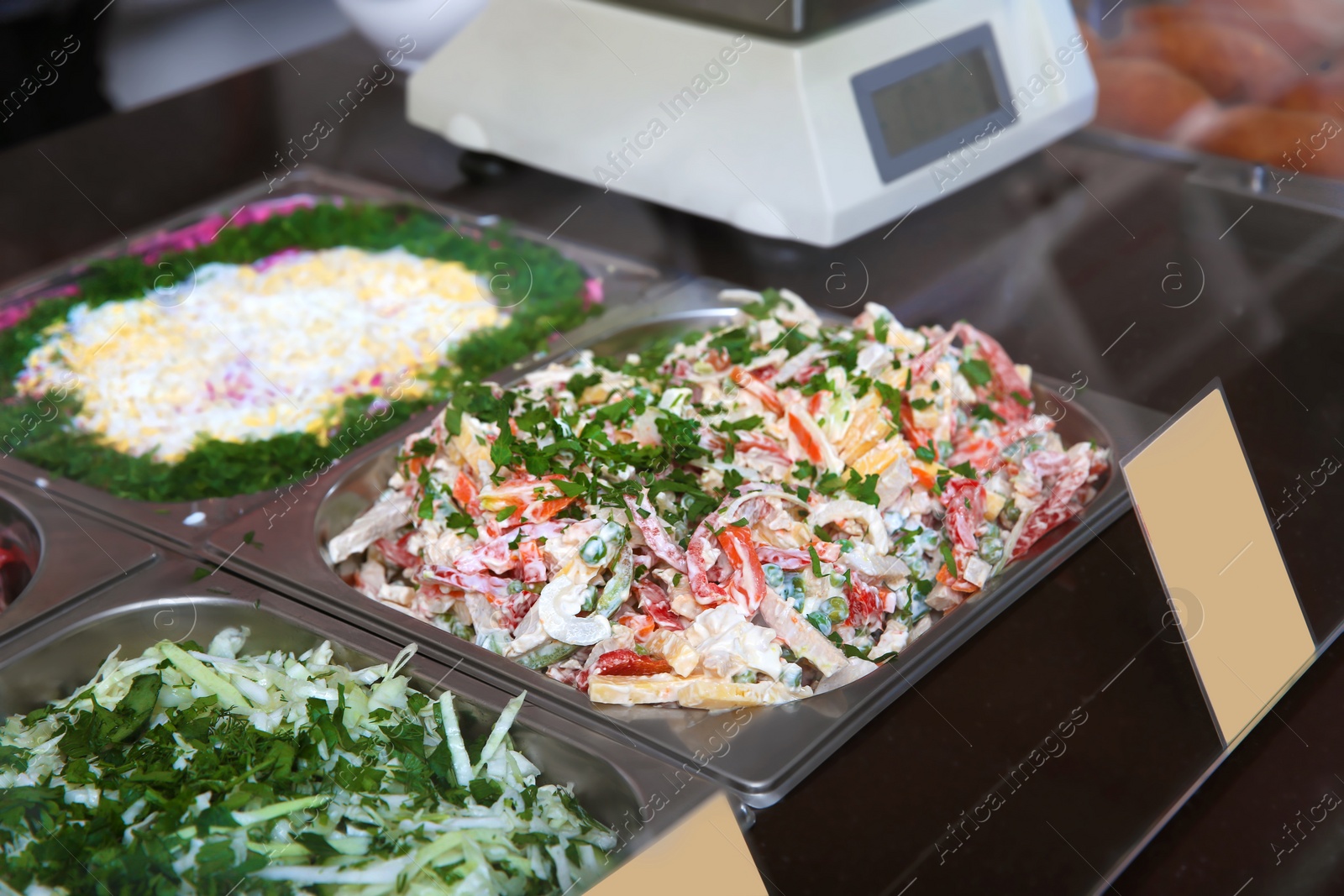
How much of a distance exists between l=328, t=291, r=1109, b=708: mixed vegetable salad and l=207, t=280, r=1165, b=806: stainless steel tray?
0.02 metres

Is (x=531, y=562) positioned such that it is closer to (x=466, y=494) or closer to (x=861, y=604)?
(x=466, y=494)

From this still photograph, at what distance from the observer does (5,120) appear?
3582mm

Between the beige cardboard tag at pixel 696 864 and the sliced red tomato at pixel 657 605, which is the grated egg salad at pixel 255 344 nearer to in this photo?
the sliced red tomato at pixel 657 605

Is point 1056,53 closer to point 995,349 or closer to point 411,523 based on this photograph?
point 995,349

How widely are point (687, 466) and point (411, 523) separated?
288 mm

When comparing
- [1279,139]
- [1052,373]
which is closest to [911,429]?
[1052,373]

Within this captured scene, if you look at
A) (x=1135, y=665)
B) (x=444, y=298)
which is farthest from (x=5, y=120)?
(x=1135, y=665)

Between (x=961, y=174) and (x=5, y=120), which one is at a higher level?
(x=5, y=120)


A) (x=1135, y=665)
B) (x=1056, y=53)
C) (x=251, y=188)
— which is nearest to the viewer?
(x=1135, y=665)

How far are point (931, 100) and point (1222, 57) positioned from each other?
49 centimetres

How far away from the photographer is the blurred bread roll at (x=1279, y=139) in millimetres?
1511

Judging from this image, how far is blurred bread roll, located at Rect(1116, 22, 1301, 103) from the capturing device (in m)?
1.59

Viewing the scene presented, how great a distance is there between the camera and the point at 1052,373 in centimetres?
126

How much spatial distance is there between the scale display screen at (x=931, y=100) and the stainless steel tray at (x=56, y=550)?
973mm
